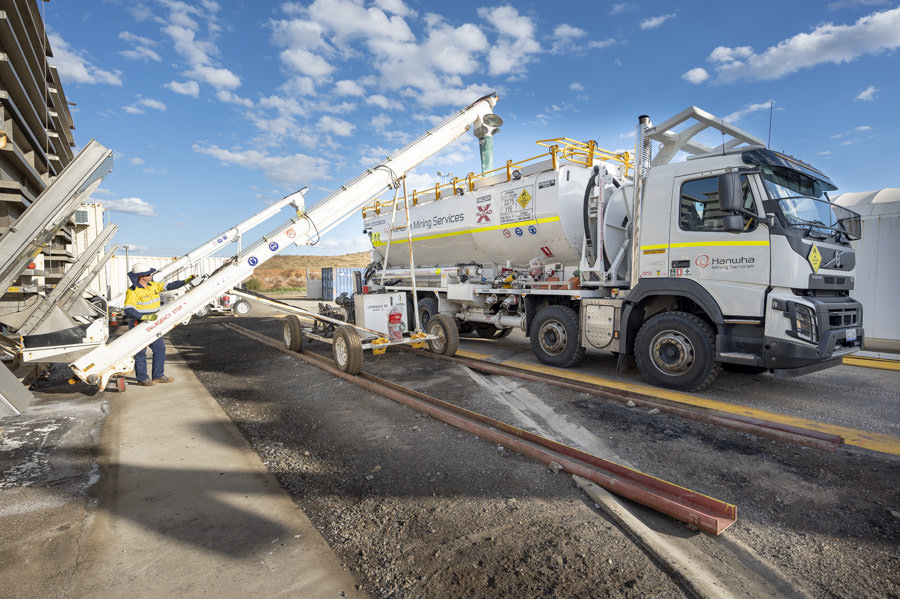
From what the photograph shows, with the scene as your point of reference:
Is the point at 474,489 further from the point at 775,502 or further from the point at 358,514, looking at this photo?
the point at 775,502

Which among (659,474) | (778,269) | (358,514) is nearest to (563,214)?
(778,269)

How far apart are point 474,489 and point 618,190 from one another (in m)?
5.50

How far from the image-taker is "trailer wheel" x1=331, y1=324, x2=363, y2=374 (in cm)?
647

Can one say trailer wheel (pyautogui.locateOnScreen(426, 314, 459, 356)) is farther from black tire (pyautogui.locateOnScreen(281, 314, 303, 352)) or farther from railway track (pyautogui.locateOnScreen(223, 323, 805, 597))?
railway track (pyautogui.locateOnScreen(223, 323, 805, 597))

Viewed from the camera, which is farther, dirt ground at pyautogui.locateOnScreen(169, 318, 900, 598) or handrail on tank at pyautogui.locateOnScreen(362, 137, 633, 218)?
handrail on tank at pyautogui.locateOnScreen(362, 137, 633, 218)

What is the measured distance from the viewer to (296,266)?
61.9 metres

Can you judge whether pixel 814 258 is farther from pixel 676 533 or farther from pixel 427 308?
pixel 427 308

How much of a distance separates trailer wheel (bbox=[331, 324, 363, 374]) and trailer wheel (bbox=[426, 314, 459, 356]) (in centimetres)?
167

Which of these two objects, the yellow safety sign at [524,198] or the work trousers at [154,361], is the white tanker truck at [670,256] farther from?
the work trousers at [154,361]

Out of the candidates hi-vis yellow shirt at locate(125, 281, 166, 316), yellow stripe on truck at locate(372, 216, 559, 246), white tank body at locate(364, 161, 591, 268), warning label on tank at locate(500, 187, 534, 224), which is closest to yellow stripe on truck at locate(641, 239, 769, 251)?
white tank body at locate(364, 161, 591, 268)

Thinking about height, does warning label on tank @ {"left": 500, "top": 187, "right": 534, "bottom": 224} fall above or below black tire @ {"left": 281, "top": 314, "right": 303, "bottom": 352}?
above

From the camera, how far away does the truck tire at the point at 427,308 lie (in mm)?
9666

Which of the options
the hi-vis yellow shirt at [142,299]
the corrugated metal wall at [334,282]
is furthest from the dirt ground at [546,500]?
the corrugated metal wall at [334,282]

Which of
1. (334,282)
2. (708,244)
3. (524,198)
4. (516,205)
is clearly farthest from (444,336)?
(334,282)
